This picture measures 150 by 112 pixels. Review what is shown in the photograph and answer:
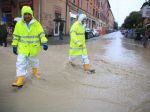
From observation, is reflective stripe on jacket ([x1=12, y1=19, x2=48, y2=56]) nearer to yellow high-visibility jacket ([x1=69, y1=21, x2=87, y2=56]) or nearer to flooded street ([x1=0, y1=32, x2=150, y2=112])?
flooded street ([x1=0, y1=32, x2=150, y2=112])

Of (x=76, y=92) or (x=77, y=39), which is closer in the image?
(x=76, y=92)

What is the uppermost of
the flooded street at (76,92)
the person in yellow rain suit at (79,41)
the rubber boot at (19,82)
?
the person in yellow rain suit at (79,41)

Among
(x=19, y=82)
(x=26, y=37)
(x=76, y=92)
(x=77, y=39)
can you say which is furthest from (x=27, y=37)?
(x=77, y=39)

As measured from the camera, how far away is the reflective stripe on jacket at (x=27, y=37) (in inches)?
254

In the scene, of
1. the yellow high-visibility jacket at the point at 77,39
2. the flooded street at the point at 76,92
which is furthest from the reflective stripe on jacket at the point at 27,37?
the yellow high-visibility jacket at the point at 77,39

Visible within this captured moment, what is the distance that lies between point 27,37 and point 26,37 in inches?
0.9

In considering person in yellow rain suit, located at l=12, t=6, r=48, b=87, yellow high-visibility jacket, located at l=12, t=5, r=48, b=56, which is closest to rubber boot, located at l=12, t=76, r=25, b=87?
person in yellow rain suit, located at l=12, t=6, r=48, b=87

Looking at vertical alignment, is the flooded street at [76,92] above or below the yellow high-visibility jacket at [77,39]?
below

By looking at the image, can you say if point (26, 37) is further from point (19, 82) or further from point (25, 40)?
point (19, 82)

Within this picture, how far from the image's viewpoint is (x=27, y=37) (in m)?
6.48

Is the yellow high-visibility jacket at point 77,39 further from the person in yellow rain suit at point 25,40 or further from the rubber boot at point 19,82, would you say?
the rubber boot at point 19,82

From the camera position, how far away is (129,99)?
236 inches

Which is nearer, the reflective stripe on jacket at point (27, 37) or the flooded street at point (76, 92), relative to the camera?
the flooded street at point (76, 92)

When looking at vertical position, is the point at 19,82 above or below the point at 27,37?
below
